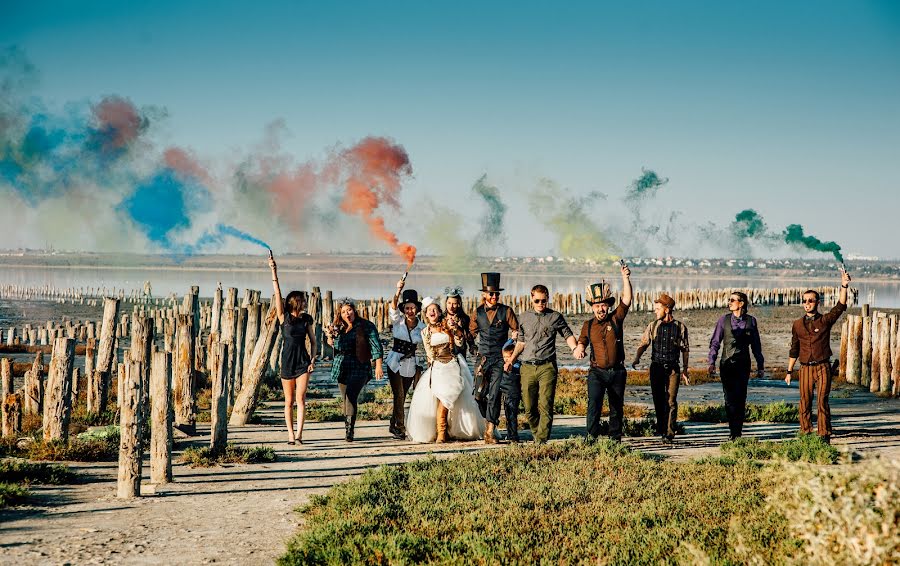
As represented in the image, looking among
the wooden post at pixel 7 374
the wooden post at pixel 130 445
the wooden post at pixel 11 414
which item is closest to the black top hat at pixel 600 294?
the wooden post at pixel 130 445

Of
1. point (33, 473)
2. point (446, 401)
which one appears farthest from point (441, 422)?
point (33, 473)

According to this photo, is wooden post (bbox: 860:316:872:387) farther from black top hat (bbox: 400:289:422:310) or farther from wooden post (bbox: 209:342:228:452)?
wooden post (bbox: 209:342:228:452)

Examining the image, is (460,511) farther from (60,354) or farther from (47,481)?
(60,354)

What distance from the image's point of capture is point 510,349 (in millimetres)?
12609

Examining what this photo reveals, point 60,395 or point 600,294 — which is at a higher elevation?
point 600,294

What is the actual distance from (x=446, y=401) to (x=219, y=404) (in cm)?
297

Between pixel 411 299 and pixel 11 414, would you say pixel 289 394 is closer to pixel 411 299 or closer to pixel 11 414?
pixel 411 299

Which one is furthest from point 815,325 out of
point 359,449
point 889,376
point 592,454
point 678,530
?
point 889,376

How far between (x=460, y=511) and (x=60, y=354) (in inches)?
234

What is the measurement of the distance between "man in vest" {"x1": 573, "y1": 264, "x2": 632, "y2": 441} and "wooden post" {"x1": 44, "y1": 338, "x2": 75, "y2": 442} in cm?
625

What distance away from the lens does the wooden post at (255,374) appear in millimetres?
14531

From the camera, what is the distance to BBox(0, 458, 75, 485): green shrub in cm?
968

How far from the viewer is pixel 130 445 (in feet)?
29.7

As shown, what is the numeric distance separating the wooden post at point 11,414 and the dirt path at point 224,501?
2453mm
